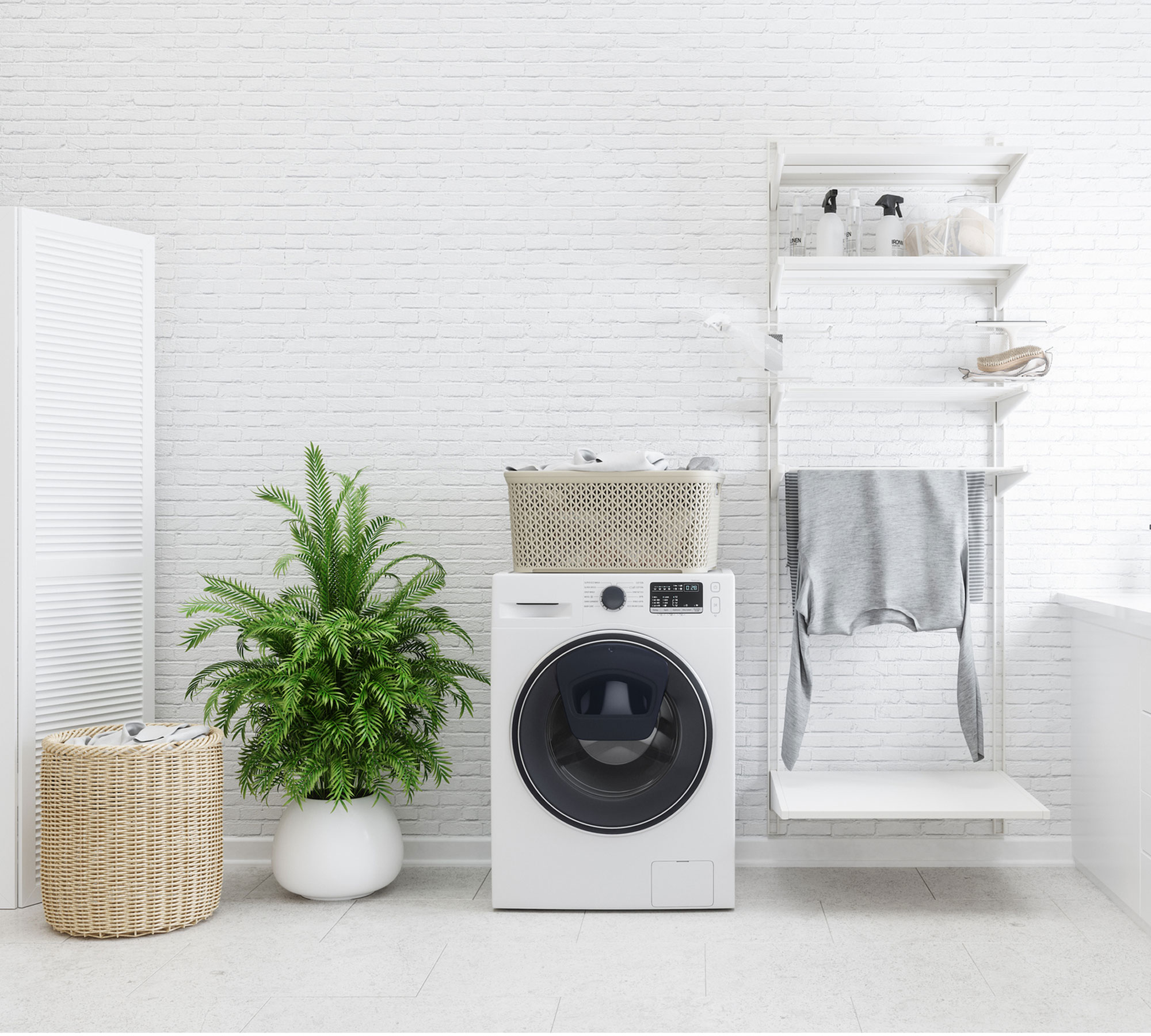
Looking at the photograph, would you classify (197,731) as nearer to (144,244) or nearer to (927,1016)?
(144,244)

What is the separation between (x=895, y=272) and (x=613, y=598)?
4.11 feet

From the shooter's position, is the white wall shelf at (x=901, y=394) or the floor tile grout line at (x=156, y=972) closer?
the floor tile grout line at (x=156, y=972)

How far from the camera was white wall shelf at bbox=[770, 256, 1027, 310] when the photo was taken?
271cm

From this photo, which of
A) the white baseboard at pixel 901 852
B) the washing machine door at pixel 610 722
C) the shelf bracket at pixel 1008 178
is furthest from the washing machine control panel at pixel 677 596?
the shelf bracket at pixel 1008 178

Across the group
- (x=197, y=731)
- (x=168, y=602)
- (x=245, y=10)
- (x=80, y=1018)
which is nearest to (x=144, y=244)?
(x=245, y=10)

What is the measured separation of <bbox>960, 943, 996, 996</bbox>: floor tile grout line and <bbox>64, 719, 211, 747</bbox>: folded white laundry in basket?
6.22 ft

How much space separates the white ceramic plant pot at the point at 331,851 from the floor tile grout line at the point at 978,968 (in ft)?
4.73

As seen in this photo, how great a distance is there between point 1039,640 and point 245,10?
120 inches

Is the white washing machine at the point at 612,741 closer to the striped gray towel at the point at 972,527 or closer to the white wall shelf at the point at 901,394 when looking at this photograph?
the striped gray towel at the point at 972,527

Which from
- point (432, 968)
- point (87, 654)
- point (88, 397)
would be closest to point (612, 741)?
point (432, 968)

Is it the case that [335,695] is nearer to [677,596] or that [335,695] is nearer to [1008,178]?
[677,596]

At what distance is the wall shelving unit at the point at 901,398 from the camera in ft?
8.59

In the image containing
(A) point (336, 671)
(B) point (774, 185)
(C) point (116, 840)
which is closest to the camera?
(C) point (116, 840)

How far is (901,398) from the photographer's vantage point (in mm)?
2834
